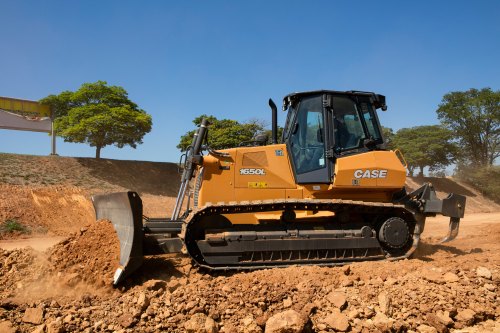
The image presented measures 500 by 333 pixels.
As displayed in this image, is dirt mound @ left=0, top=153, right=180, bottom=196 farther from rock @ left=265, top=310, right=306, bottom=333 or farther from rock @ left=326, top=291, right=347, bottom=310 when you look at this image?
rock @ left=265, top=310, right=306, bottom=333

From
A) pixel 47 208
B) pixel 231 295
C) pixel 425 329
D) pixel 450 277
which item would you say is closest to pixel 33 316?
pixel 231 295

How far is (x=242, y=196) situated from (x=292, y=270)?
148 centimetres

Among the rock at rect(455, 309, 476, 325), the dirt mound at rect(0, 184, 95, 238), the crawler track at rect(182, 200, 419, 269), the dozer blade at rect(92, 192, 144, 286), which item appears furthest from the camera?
the dirt mound at rect(0, 184, 95, 238)

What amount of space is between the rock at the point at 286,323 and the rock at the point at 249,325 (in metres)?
0.13

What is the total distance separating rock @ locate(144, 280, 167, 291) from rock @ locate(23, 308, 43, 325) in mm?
1214

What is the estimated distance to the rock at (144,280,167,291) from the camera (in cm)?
514

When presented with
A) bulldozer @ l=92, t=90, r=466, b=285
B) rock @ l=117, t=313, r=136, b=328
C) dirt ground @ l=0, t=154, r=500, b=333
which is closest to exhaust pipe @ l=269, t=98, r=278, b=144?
bulldozer @ l=92, t=90, r=466, b=285

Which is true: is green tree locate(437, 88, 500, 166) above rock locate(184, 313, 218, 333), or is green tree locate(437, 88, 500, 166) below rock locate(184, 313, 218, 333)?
above

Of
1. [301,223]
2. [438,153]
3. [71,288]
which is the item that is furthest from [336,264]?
[438,153]

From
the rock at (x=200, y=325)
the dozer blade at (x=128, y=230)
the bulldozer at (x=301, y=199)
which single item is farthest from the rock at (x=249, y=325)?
the dozer blade at (x=128, y=230)

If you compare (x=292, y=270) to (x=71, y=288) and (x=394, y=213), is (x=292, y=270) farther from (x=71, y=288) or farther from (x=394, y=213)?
(x=71, y=288)

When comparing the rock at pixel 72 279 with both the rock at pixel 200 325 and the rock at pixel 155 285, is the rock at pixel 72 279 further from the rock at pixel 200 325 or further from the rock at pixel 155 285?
the rock at pixel 200 325

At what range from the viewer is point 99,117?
72.0ft

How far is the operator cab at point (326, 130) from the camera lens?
6.77m
